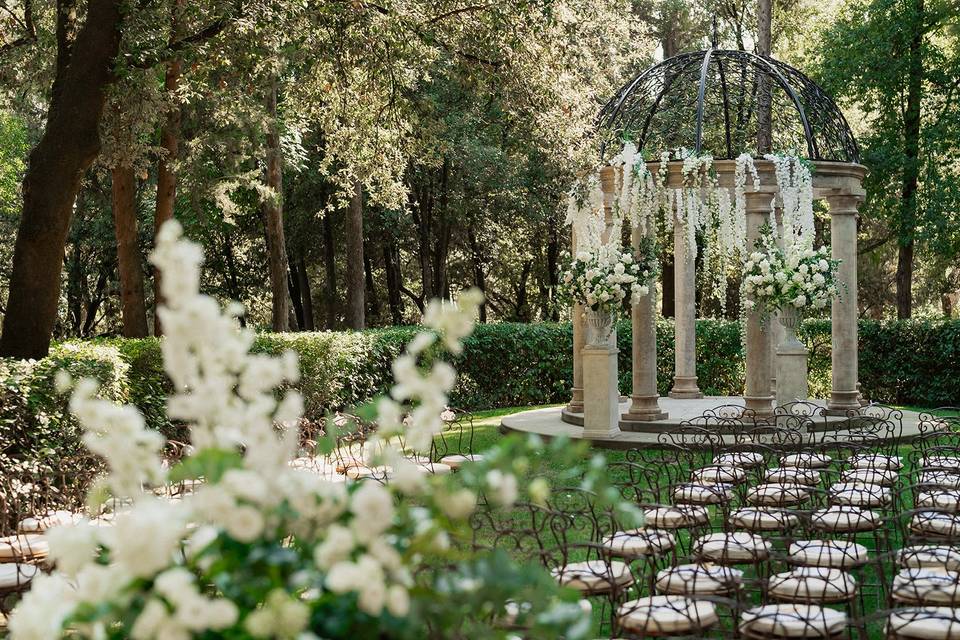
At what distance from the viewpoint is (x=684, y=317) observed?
18.9 metres

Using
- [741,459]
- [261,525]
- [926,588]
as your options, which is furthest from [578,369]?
[261,525]

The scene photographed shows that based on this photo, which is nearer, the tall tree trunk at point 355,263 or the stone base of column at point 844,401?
the stone base of column at point 844,401

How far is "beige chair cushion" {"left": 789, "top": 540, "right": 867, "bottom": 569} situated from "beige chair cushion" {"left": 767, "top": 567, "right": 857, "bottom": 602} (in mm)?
492

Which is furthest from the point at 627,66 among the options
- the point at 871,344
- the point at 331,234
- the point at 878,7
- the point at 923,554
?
the point at 923,554

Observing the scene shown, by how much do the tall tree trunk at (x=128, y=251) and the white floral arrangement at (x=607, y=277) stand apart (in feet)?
30.1

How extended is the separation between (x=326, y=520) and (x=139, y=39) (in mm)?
11820

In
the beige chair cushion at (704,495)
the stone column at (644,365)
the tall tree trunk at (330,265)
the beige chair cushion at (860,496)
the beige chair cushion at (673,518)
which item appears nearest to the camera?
the beige chair cushion at (673,518)

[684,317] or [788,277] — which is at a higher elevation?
[788,277]

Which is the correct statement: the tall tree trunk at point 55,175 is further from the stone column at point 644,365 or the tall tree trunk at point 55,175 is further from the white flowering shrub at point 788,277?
the white flowering shrub at point 788,277

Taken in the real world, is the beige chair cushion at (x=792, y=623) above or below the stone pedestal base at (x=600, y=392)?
below

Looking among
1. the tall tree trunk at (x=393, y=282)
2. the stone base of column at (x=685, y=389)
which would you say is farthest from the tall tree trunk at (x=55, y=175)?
the tall tree trunk at (x=393, y=282)

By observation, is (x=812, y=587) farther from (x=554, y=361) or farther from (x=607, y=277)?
(x=554, y=361)

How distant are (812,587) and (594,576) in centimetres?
139

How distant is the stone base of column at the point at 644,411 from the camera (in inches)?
640
